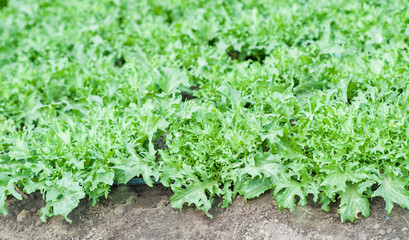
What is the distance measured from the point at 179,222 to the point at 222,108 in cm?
106

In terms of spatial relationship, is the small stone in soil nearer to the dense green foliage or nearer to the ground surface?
the ground surface

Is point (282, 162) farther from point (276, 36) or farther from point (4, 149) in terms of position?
point (4, 149)

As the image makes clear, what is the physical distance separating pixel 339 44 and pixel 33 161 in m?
3.19

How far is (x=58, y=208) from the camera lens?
3.15 m

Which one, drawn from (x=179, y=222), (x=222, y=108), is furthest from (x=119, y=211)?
(x=222, y=108)

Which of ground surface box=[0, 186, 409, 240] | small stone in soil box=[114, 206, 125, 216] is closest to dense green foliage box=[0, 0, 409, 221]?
ground surface box=[0, 186, 409, 240]

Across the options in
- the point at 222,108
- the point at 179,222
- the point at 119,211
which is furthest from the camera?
the point at 222,108

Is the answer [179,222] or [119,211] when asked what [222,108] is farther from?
[119,211]

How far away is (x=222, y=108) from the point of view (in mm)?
3752

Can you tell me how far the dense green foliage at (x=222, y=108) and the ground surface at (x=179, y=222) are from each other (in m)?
0.13

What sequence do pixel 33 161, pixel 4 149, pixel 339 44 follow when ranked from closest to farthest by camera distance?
pixel 33 161, pixel 4 149, pixel 339 44

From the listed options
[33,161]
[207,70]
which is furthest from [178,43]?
[33,161]

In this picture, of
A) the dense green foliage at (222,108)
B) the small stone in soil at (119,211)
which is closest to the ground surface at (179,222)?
the small stone in soil at (119,211)

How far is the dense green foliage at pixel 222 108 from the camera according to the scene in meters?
3.08
